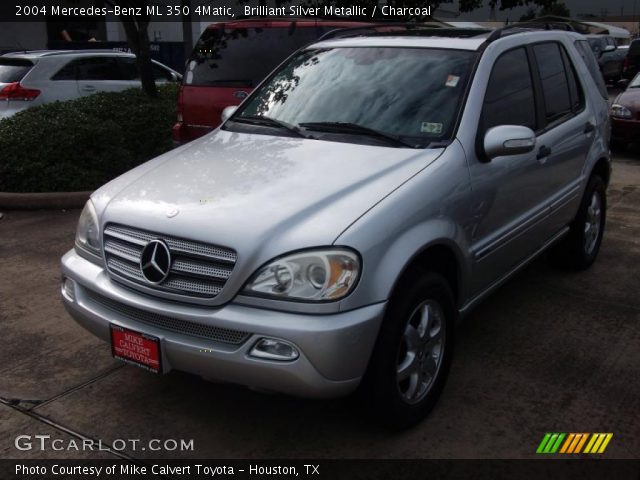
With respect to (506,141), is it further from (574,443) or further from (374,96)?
(574,443)

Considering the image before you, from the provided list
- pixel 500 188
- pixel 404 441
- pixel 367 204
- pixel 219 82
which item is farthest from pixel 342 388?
pixel 219 82

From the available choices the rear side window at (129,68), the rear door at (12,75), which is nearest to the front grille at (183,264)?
the rear door at (12,75)

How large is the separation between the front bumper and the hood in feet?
0.89

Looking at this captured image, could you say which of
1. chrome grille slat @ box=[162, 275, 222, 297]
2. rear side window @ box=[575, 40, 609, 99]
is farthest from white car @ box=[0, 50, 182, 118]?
chrome grille slat @ box=[162, 275, 222, 297]

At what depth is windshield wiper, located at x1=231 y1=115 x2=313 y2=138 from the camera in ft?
13.1

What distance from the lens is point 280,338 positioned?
2.82 metres

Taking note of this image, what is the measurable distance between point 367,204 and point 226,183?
2.36 feet

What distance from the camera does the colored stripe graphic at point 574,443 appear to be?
3.22 m

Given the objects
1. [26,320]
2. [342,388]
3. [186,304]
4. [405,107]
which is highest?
[405,107]

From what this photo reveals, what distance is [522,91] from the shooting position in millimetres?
4332

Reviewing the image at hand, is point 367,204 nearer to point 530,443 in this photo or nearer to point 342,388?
point 342,388

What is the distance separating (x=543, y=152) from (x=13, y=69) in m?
8.46

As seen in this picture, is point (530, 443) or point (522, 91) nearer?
point (530, 443)

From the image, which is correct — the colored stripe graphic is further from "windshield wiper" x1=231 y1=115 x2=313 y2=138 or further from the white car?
the white car
